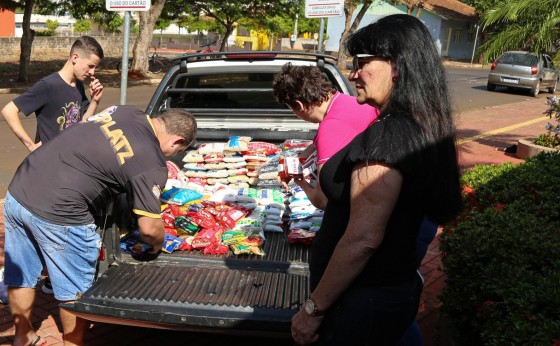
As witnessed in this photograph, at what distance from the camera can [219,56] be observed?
542cm

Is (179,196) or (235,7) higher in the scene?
(235,7)

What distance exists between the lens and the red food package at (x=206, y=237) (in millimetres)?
3979

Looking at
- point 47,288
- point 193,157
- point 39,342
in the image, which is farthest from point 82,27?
point 39,342

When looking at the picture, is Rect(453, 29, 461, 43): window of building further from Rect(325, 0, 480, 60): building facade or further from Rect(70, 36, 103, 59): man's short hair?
Rect(70, 36, 103, 59): man's short hair

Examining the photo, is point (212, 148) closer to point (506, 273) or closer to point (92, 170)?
point (92, 170)

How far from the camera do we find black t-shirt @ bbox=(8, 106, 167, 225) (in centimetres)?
313

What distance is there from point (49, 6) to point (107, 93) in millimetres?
5010

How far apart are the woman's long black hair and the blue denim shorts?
1.97m

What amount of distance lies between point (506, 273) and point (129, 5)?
14.5ft

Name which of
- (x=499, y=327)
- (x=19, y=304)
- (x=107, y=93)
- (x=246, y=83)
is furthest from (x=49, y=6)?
(x=499, y=327)

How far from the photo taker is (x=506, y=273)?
3.19 m

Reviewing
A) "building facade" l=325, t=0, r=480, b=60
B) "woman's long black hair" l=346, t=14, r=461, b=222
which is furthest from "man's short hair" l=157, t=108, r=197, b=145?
"building facade" l=325, t=0, r=480, b=60

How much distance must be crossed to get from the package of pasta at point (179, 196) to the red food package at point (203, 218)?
0.71 ft

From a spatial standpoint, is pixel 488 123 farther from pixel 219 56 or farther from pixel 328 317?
pixel 328 317
